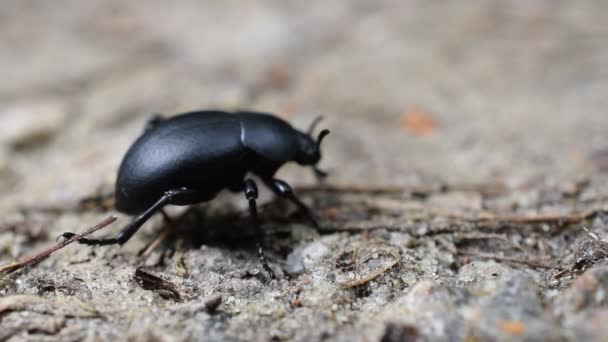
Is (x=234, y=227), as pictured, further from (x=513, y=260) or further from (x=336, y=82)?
(x=336, y=82)

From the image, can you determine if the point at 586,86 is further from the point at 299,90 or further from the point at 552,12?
the point at 299,90

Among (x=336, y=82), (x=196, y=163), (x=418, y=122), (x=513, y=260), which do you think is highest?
(x=336, y=82)

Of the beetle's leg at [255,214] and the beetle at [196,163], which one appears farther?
the beetle at [196,163]

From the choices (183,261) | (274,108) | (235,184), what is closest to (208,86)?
(274,108)

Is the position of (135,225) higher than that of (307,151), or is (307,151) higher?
(307,151)

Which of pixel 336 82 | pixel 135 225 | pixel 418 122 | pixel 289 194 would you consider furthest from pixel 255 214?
pixel 336 82

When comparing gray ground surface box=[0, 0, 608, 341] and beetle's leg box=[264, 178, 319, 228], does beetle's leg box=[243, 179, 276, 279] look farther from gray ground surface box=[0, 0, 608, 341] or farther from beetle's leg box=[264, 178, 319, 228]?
beetle's leg box=[264, 178, 319, 228]

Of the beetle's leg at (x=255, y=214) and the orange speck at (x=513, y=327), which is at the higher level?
the beetle's leg at (x=255, y=214)

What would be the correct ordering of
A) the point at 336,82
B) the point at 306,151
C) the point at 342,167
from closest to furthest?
the point at 306,151
the point at 342,167
the point at 336,82

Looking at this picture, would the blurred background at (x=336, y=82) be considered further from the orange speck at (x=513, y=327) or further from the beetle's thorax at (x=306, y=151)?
the orange speck at (x=513, y=327)

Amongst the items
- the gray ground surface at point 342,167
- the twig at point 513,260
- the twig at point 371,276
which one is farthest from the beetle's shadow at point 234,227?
the twig at point 513,260
